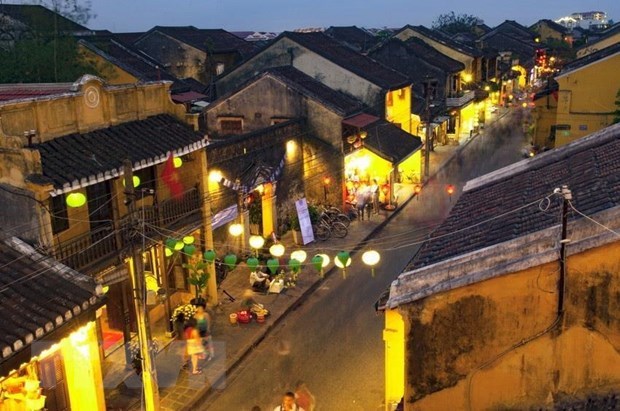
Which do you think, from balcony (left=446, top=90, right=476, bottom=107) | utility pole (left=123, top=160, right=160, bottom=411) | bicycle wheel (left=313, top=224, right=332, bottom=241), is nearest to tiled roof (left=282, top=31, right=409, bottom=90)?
balcony (left=446, top=90, right=476, bottom=107)

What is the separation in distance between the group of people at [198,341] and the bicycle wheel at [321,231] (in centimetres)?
1028

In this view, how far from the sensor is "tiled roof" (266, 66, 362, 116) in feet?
92.5

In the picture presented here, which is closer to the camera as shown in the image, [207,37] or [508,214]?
[508,214]

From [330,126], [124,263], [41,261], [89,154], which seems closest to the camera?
[41,261]

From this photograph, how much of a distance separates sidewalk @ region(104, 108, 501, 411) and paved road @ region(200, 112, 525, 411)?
311mm

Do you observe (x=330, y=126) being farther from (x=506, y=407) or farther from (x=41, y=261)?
(x=506, y=407)

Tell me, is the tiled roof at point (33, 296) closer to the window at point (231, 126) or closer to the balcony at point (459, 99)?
the window at point (231, 126)

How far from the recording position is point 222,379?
53.6 ft

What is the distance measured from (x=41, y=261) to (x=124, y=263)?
342 centimetres

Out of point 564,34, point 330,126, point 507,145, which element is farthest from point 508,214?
point 564,34

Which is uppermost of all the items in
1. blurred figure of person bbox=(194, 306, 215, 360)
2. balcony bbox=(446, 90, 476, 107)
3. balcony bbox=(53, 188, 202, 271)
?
balcony bbox=(53, 188, 202, 271)

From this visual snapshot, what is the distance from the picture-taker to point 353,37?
67938 mm

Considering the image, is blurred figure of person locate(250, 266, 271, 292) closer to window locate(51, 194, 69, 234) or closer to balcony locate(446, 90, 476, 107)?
window locate(51, 194, 69, 234)

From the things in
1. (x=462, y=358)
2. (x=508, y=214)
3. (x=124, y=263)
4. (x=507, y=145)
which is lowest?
(x=507, y=145)
